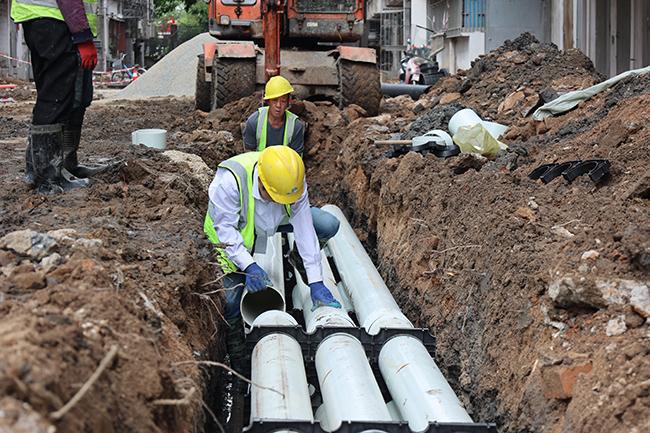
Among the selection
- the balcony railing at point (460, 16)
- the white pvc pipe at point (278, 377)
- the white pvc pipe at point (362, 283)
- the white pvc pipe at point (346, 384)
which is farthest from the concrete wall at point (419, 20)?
the white pvc pipe at point (346, 384)

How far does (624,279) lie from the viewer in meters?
4.41

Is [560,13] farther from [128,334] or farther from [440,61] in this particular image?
[128,334]

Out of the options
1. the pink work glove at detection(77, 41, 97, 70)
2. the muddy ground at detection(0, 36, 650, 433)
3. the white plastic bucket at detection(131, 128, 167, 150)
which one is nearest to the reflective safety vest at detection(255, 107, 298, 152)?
the muddy ground at detection(0, 36, 650, 433)

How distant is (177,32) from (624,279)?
64646 millimetres

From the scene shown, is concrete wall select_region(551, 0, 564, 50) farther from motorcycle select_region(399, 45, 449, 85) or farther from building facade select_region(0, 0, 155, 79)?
building facade select_region(0, 0, 155, 79)

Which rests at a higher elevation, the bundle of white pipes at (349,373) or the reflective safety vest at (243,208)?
the reflective safety vest at (243,208)

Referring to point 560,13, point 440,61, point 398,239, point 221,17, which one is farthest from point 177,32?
point 398,239

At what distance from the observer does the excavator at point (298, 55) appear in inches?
509

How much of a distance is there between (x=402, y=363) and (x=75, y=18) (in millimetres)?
3212

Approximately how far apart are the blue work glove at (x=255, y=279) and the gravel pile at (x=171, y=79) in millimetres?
16480

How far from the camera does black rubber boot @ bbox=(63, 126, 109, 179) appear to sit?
7055 mm

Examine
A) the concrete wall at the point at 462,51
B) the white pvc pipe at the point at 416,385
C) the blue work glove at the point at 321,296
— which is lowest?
the white pvc pipe at the point at 416,385

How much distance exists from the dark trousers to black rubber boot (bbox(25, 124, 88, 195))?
78 mm

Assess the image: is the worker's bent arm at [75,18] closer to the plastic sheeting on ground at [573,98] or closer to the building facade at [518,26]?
the plastic sheeting on ground at [573,98]
